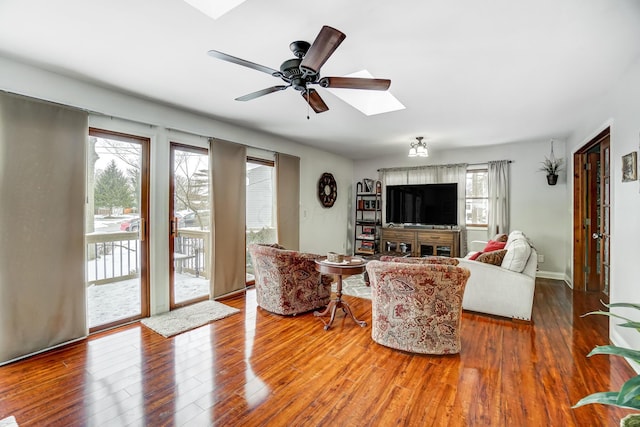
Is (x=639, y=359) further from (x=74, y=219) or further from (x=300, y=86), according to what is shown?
(x=74, y=219)

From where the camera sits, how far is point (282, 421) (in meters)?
1.82

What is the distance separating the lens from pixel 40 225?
2633mm

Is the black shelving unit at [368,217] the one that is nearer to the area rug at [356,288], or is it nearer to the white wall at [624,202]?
the area rug at [356,288]

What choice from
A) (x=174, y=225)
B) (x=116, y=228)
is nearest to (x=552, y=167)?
(x=174, y=225)

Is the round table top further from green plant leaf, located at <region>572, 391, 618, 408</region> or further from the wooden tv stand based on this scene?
the wooden tv stand

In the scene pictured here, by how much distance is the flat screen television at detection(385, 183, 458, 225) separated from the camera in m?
5.96

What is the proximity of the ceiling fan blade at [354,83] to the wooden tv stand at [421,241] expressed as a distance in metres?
4.31

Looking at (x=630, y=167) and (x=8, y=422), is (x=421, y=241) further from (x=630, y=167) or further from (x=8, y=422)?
(x=8, y=422)

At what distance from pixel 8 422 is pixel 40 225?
Answer: 153 centimetres

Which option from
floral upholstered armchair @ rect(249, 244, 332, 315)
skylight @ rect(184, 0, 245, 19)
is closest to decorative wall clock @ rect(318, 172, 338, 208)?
floral upholstered armchair @ rect(249, 244, 332, 315)

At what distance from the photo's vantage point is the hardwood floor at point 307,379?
6.12ft

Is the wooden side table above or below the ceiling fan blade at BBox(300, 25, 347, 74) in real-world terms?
below

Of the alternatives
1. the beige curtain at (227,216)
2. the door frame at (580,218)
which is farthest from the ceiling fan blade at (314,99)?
the door frame at (580,218)

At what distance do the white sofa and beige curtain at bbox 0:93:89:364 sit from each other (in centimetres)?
410
